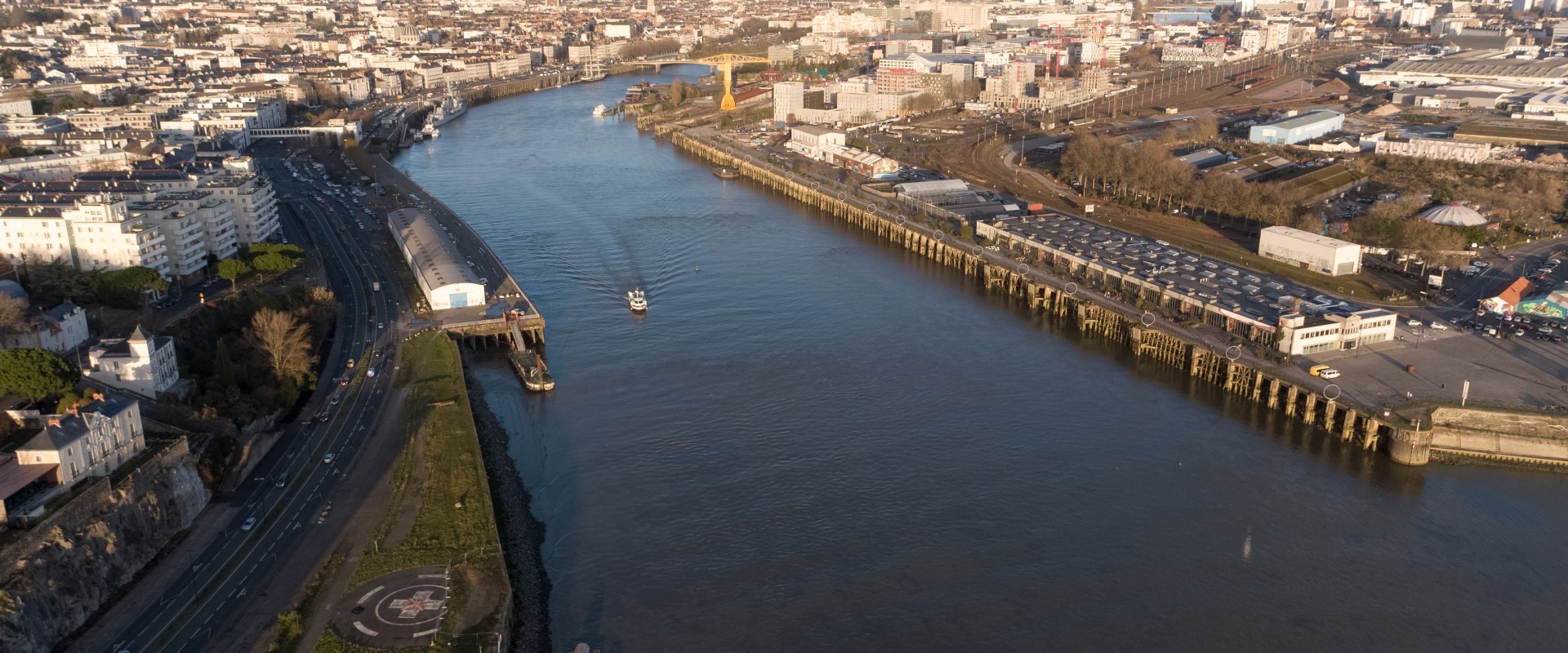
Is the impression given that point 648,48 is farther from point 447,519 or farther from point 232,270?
point 447,519

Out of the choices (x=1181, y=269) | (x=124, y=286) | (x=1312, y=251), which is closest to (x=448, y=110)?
(x=124, y=286)

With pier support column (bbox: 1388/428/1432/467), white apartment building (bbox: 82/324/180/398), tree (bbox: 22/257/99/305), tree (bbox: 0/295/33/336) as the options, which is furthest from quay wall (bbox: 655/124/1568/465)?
tree (bbox: 0/295/33/336)

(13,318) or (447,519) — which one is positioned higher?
(13,318)

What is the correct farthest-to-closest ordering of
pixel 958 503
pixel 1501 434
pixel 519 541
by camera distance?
pixel 1501 434 → pixel 958 503 → pixel 519 541

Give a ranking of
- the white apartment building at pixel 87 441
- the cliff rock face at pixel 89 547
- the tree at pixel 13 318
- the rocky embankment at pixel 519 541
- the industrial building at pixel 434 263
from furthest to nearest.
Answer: the industrial building at pixel 434 263
the tree at pixel 13 318
the white apartment building at pixel 87 441
the rocky embankment at pixel 519 541
the cliff rock face at pixel 89 547

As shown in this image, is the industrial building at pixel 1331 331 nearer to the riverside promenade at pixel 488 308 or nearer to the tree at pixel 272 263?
the riverside promenade at pixel 488 308

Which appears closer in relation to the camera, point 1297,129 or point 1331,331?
point 1331,331

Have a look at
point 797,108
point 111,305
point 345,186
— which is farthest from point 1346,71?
point 111,305

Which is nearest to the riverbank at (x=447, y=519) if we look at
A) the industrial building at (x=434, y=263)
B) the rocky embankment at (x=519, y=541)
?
the rocky embankment at (x=519, y=541)
